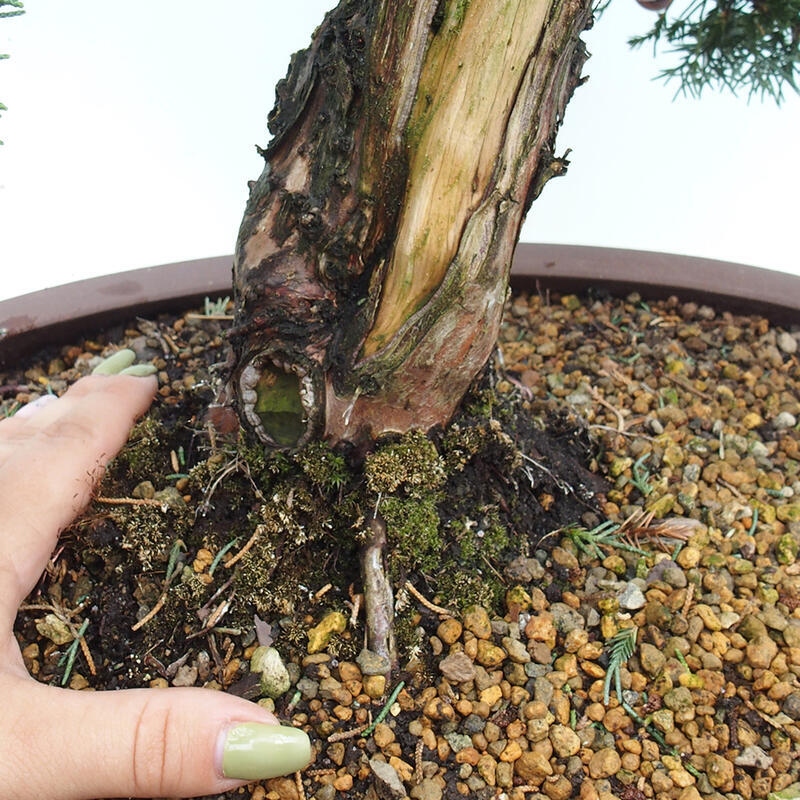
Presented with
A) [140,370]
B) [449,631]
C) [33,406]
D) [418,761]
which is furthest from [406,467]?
[33,406]

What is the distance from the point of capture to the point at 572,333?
5.00 ft

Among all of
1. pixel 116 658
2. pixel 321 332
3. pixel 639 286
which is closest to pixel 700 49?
pixel 639 286

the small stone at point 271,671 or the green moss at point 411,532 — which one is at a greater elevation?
the green moss at point 411,532

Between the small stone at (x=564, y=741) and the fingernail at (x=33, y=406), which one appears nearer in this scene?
the small stone at (x=564, y=741)

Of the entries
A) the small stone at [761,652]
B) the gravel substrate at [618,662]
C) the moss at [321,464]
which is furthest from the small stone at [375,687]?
the small stone at [761,652]

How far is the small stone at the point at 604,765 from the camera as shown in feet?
3.06

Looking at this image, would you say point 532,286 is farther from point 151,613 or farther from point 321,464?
point 151,613

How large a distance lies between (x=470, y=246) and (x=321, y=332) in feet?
0.61

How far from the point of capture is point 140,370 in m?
1.32

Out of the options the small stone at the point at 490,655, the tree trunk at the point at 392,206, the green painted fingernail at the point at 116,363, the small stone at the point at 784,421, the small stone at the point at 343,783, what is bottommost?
the small stone at the point at 343,783

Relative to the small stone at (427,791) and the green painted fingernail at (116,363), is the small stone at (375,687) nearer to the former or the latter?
the small stone at (427,791)

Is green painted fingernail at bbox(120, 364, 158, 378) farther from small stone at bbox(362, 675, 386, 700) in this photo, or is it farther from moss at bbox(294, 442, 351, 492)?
small stone at bbox(362, 675, 386, 700)

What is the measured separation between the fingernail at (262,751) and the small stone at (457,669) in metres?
0.18

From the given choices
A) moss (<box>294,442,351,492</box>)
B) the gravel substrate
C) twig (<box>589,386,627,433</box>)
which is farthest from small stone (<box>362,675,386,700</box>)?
twig (<box>589,386,627,433</box>)
